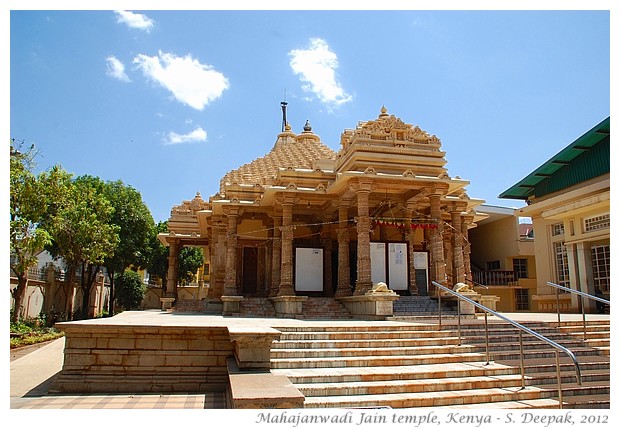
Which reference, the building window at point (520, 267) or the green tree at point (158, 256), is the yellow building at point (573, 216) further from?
the green tree at point (158, 256)

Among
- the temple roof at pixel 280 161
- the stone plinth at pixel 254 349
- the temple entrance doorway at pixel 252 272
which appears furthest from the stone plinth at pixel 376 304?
the temple entrance doorway at pixel 252 272

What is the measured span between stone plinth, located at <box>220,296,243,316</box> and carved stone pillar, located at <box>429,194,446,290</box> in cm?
622

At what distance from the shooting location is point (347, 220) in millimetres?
16109

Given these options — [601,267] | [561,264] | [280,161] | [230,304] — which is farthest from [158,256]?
[601,267]

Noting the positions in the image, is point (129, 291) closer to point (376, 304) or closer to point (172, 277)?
point (172, 277)

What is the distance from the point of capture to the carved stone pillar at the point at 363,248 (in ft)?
46.1

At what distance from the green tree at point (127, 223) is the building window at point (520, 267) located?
79.4ft

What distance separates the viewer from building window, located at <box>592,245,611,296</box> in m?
17.9

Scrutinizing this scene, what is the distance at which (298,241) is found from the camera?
65.7 ft

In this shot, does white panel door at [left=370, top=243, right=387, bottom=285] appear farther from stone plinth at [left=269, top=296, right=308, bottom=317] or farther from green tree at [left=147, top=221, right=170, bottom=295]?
green tree at [left=147, top=221, right=170, bottom=295]
